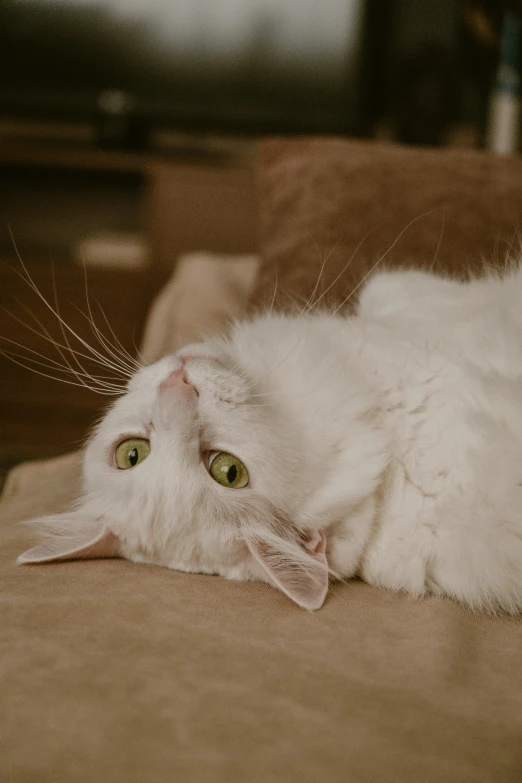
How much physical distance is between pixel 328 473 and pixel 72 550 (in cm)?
41

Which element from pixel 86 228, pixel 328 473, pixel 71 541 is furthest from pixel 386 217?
pixel 86 228

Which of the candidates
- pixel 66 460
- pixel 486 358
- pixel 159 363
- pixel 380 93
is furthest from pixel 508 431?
pixel 380 93

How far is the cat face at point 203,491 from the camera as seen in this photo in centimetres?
99

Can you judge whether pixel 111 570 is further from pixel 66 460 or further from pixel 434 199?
pixel 434 199

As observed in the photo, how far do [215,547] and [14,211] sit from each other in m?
3.67

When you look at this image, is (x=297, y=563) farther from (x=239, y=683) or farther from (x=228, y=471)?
(x=239, y=683)

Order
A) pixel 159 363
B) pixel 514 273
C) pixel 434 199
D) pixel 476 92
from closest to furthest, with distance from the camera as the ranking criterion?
pixel 159 363
pixel 514 273
pixel 434 199
pixel 476 92

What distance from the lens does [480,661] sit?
782 millimetres

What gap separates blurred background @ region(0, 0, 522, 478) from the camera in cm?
348

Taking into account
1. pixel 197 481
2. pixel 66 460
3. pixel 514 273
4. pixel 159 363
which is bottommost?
pixel 66 460

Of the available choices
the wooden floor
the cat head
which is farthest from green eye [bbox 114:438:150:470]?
the wooden floor

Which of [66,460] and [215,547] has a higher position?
[215,547]

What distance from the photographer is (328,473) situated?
106cm

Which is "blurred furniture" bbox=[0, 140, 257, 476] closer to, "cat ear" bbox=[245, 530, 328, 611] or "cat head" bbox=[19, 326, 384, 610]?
"cat head" bbox=[19, 326, 384, 610]
